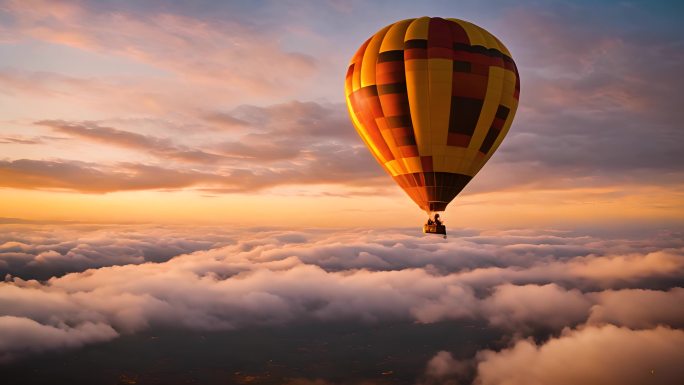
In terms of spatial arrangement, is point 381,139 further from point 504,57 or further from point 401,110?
point 504,57

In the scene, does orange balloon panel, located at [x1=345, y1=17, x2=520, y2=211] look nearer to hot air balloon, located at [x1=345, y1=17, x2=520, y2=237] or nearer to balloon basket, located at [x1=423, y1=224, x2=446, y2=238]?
hot air balloon, located at [x1=345, y1=17, x2=520, y2=237]

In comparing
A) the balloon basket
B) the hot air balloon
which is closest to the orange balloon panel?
→ the hot air balloon

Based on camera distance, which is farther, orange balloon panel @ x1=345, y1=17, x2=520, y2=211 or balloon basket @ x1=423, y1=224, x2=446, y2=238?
balloon basket @ x1=423, y1=224, x2=446, y2=238

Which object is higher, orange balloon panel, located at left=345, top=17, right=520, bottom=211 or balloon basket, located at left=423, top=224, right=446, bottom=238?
orange balloon panel, located at left=345, top=17, right=520, bottom=211

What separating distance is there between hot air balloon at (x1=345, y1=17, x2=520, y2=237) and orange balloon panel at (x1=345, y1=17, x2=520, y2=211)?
0.26ft

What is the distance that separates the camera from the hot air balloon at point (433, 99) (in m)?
39.6

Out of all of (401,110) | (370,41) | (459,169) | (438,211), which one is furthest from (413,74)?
(438,211)

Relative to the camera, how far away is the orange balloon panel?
130 feet

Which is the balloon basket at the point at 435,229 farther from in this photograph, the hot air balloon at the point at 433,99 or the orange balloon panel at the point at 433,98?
the orange balloon panel at the point at 433,98

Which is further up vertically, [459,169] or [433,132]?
[433,132]

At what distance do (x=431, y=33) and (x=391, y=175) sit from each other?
1227 cm

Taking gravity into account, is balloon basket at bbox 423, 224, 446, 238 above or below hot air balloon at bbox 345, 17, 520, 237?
below

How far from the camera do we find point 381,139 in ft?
139

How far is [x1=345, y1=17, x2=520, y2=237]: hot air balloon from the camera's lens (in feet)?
130
